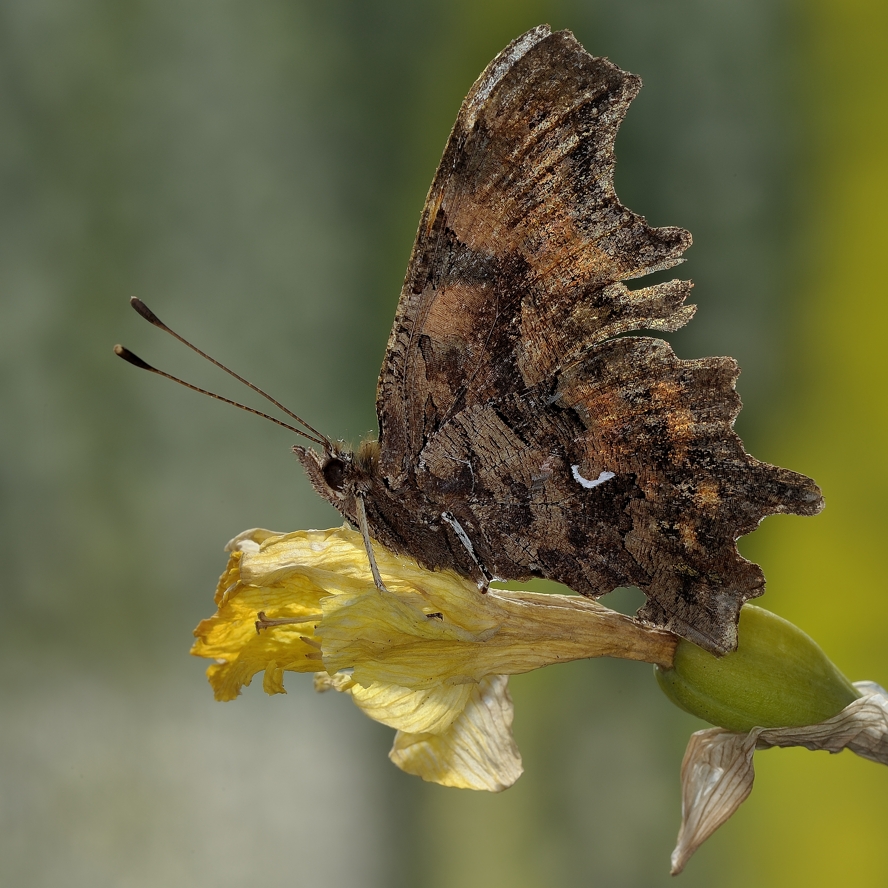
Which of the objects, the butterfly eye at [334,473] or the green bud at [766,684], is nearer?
the green bud at [766,684]

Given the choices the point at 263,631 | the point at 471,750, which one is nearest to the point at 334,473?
the point at 263,631

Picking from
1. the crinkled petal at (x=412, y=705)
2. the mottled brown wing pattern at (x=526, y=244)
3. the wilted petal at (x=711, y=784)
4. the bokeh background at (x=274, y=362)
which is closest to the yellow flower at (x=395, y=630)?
the crinkled petal at (x=412, y=705)

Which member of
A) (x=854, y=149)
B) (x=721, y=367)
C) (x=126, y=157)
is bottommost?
(x=721, y=367)

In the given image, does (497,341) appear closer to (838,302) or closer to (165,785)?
(838,302)

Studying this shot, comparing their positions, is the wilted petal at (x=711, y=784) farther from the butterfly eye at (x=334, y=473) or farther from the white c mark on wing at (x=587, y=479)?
the butterfly eye at (x=334, y=473)

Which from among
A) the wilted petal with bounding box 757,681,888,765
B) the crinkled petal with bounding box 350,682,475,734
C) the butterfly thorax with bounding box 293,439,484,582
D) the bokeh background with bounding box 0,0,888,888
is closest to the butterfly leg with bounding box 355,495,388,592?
the butterfly thorax with bounding box 293,439,484,582

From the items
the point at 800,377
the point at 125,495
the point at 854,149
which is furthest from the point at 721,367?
the point at 125,495

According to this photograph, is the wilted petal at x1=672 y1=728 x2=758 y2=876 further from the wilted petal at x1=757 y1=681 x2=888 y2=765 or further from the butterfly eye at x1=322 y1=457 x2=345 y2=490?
the butterfly eye at x1=322 y1=457 x2=345 y2=490
